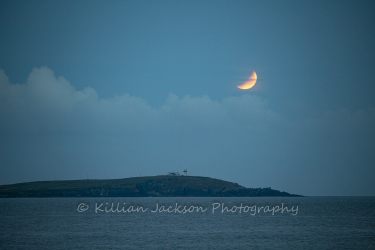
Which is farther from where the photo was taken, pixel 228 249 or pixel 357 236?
pixel 357 236

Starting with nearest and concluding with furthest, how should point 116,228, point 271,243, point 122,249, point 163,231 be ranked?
point 122,249 → point 271,243 → point 163,231 → point 116,228

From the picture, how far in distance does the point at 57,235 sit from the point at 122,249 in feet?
63.9

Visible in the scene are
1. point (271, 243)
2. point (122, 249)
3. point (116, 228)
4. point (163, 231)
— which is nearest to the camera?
point (122, 249)

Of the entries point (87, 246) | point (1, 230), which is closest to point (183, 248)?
point (87, 246)

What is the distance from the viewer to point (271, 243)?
199ft

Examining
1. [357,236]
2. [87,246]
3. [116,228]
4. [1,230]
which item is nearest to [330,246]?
[357,236]

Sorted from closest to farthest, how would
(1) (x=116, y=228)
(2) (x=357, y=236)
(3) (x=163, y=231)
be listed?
(2) (x=357, y=236) < (3) (x=163, y=231) < (1) (x=116, y=228)

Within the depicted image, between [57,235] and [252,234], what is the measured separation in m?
33.1

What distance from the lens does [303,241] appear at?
62.8 metres

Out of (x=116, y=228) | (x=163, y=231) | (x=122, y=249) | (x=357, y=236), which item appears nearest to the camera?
(x=122, y=249)

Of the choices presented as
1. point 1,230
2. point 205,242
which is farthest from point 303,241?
point 1,230

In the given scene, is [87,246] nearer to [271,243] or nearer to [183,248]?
[183,248]

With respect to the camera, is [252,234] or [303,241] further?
[252,234]

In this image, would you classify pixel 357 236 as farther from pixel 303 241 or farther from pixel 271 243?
pixel 271 243
